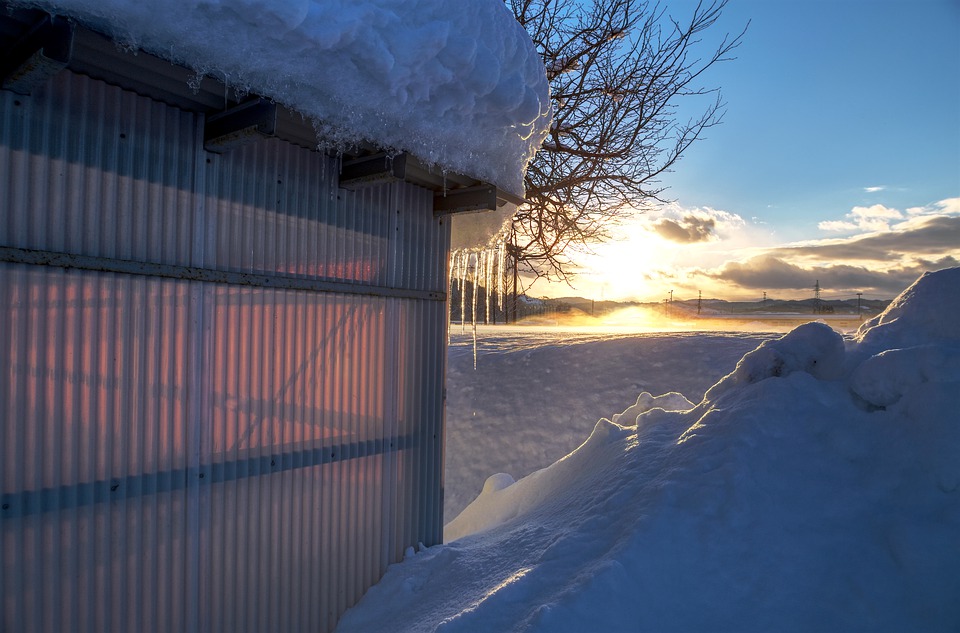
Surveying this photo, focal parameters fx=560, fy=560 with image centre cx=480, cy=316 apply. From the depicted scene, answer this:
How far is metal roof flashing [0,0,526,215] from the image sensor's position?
2.37m

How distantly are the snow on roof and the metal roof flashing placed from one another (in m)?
0.08

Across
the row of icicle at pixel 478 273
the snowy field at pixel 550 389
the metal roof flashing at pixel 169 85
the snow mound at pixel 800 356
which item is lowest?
the snowy field at pixel 550 389

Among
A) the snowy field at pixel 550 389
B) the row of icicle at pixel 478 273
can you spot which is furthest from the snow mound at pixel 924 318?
the snowy field at pixel 550 389

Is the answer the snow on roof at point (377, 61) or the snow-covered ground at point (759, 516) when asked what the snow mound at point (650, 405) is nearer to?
the snow-covered ground at point (759, 516)

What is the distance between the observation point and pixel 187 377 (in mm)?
3227

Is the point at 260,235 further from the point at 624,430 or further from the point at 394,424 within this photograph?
the point at 624,430

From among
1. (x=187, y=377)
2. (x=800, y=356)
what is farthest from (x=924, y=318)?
(x=187, y=377)

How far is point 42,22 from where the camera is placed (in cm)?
236

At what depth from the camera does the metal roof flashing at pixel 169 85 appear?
2.37 metres

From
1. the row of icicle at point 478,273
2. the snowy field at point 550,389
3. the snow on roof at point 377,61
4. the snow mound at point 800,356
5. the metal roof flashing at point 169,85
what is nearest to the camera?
the metal roof flashing at point 169,85

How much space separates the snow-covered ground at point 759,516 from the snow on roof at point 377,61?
250cm

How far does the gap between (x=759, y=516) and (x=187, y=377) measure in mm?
3320

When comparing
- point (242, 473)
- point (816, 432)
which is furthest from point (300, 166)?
point (816, 432)

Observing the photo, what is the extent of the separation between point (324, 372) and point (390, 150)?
63.2 inches
